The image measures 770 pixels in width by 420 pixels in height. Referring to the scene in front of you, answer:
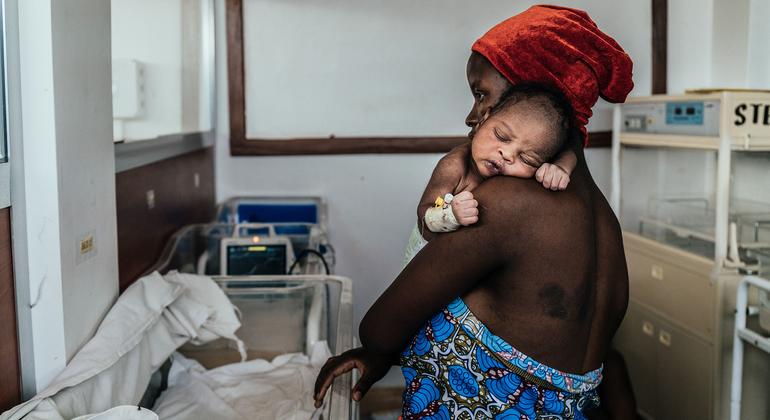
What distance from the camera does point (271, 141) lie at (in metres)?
3.35

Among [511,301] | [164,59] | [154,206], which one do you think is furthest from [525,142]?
[164,59]

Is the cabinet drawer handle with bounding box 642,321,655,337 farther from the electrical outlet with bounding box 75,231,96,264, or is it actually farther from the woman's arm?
the electrical outlet with bounding box 75,231,96,264

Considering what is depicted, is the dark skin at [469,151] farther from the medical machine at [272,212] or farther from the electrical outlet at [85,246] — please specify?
the medical machine at [272,212]

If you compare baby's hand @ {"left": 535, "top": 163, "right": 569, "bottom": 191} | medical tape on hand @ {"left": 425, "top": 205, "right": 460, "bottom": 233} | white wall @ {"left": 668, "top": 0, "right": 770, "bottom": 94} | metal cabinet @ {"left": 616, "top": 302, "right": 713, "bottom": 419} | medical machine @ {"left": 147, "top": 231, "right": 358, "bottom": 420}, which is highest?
white wall @ {"left": 668, "top": 0, "right": 770, "bottom": 94}

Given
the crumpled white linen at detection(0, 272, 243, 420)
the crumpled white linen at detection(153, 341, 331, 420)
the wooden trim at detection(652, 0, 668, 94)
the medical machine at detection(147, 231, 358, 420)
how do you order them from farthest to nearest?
1. the wooden trim at detection(652, 0, 668, 94)
2. the medical machine at detection(147, 231, 358, 420)
3. the crumpled white linen at detection(153, 341, 331, 420)
4. the crumpled white linen at detection(0, 272, 243, 420)

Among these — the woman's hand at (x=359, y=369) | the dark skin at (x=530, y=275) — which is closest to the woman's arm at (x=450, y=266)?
the dark skin at (x=530, y=275)

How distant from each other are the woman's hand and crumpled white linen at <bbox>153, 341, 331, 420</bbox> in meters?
0.14

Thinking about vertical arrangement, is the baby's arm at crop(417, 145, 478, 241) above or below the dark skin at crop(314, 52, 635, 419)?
above

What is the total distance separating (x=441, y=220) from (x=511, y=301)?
0.16 meters

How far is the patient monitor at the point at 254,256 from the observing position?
219 centimetres

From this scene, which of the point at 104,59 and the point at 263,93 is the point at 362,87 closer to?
the point at 263,93

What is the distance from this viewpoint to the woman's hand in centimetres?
130

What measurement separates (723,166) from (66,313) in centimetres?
218

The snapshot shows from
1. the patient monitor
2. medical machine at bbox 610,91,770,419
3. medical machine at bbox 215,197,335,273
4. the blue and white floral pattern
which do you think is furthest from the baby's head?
medical machine at bbox 215,197,335,273
